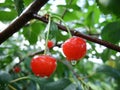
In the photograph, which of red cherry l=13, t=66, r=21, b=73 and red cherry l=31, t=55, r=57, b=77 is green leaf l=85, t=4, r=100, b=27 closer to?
red cherry l=13, t=66, r=21, b=73

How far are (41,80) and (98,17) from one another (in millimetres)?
701

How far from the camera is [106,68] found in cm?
224

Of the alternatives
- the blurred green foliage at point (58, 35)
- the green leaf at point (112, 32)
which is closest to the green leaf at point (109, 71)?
the blurred green foliage at point (58, 35)

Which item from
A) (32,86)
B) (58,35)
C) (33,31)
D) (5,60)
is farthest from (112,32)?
(5,60)

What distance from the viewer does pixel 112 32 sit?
55.4 inches

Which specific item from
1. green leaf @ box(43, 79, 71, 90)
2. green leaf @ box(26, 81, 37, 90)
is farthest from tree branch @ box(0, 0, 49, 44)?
green leaf @ box(26, 81, 37, 90)

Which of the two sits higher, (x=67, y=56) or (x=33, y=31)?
(x=33, y=31)

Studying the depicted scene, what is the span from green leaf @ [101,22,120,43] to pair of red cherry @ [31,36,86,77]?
37 centimetres

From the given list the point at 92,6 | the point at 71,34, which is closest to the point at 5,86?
the point at 71,34

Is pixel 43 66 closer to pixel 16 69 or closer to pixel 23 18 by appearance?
pixel 23 18

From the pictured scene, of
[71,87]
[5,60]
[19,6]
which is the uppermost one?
[5,60]

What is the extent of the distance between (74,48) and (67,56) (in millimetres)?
41

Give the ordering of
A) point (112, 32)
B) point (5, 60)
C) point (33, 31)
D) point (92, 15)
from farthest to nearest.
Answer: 1. point (5, 60)
2. point (92, 15)
3. point (33, 31)
4. point (112, 32)

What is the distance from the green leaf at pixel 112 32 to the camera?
53.8 inches
